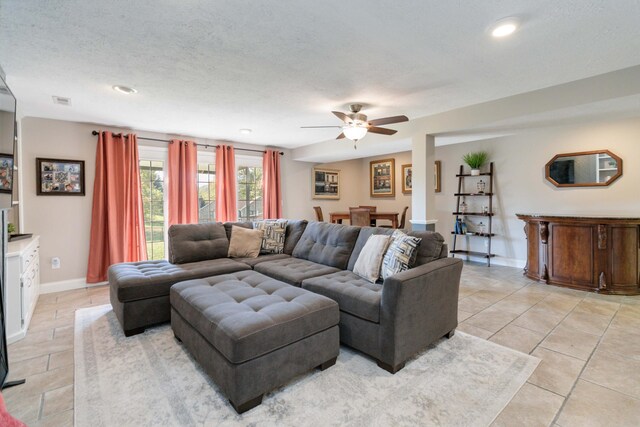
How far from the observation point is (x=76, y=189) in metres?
4.16

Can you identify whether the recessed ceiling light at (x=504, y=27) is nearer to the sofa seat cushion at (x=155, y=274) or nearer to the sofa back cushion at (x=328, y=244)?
the sofa back cushion at (x=328, y=244)

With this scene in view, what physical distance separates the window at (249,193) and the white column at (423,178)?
3075mm

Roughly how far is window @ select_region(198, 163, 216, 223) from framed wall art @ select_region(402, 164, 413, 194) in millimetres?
4017

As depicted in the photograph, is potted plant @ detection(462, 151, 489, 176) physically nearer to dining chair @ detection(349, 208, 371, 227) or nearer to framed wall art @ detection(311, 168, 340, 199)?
dining chair @ detection(349, 208, 371, 227)

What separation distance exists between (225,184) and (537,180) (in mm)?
5150

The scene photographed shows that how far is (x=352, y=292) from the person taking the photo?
2287 millimetres

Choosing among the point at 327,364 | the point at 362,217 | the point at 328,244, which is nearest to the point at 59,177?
the point at 328,244

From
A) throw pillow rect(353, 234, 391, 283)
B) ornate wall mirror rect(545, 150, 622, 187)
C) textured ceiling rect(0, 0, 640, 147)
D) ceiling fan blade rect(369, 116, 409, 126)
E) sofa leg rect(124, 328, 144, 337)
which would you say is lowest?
sofa leg rect(124, 328, 144, 337)

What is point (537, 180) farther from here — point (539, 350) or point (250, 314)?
point (250, 314)

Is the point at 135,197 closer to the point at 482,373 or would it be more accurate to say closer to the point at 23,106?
the point at 23,106

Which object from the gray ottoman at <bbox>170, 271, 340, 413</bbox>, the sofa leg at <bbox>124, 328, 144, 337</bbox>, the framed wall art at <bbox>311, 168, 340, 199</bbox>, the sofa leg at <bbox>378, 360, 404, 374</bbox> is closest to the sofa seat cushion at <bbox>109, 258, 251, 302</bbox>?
the sofa leg at <bbox>124, 328, 144, 337</bbox>

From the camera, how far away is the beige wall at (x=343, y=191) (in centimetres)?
641

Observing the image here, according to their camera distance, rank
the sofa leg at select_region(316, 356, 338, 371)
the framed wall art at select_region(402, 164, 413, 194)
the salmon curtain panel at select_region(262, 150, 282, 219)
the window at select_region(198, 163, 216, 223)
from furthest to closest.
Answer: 1. the framed wall art at select_region(402, 164, 413, 194)
2. the salmon curtain panel at select_region(262, 150, 282, 219)
3. the window at select_region(198, 163, 216, 223)
4. the sofa leg at select_region(316, 356, 338, 371)

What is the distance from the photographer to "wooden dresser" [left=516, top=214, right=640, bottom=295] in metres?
3.62
